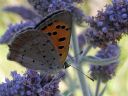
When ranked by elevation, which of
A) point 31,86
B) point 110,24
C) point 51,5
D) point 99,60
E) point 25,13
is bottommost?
point 31,86

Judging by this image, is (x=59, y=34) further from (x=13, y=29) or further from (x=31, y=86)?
(x=13, y=29)

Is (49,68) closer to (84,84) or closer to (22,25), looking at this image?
(84,84)

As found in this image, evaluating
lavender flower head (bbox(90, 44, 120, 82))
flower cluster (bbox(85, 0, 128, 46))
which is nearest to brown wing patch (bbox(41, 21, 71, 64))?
flower cluster (bbox(85, 0, 128, 46))

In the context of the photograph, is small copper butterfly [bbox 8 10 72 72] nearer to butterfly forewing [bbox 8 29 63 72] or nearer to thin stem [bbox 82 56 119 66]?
butterfly forewing [bbox 8 29 63 72]

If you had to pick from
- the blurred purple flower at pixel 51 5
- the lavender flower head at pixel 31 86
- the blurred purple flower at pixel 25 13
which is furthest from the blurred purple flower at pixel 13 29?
the lavender flower head at pixel 31 86

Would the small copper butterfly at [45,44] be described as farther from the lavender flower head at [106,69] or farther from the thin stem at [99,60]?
the lavender flower head at [106,69]

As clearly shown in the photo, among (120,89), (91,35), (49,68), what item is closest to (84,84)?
(91,35)

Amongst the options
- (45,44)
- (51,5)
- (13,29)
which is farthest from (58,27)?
(13,29)
